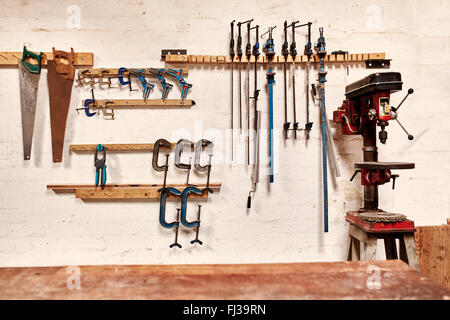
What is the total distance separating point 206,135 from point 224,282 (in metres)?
1.38

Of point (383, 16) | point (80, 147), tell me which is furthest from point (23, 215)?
point (383, 16)

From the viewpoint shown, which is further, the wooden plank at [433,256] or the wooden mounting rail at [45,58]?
the wooden mounting rail at [45,58]

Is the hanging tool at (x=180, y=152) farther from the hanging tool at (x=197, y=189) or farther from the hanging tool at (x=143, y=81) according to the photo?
the hanging tool at (x=143, y=81)

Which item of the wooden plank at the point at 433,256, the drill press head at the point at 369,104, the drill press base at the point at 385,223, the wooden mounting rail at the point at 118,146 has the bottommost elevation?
the wooden plank at the point at 433,256

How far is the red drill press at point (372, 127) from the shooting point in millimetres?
1863

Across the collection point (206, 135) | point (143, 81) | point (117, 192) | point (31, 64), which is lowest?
point (117, 192)

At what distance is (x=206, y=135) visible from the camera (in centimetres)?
238

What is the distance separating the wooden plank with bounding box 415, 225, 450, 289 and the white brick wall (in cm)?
20

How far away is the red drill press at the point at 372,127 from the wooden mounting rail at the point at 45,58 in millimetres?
1951

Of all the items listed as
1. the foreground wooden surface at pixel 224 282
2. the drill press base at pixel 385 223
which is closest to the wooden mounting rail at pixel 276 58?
the drill press base at pixel 385 223

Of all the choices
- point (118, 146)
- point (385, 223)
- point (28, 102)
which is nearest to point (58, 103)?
point (28, 102)

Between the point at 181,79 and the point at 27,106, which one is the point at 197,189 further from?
the point at 27,106

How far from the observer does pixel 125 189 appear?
231cm
